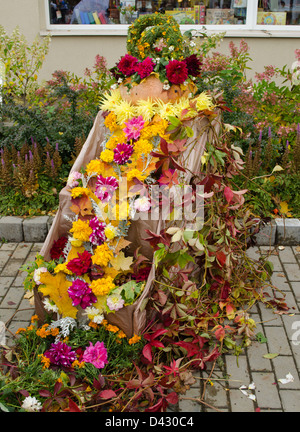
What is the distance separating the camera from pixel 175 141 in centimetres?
283

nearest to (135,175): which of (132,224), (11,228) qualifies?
(132,224)

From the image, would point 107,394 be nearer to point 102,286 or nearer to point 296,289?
point 102,286

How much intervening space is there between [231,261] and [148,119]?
1.04 metres

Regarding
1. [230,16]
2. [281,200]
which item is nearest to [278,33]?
[230,16]

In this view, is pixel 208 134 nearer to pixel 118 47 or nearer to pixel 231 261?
pixel 231 261

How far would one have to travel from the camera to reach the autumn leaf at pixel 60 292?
117 inches

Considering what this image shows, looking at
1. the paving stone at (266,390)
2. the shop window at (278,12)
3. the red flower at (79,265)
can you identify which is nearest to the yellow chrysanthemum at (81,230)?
the red flower at (79,265)

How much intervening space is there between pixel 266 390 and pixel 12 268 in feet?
6.83

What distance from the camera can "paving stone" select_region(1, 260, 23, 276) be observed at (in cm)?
389

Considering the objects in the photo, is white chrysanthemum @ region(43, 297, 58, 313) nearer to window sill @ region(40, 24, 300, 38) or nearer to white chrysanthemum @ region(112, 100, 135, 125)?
white chrysanthemum @ region(112, 100, 135, 125)

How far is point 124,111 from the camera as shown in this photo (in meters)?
3.27

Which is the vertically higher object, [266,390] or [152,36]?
[152,36]

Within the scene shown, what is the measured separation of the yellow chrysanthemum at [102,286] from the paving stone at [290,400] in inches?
42.0

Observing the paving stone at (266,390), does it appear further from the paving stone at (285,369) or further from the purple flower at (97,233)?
the purple flower at (97,233)
